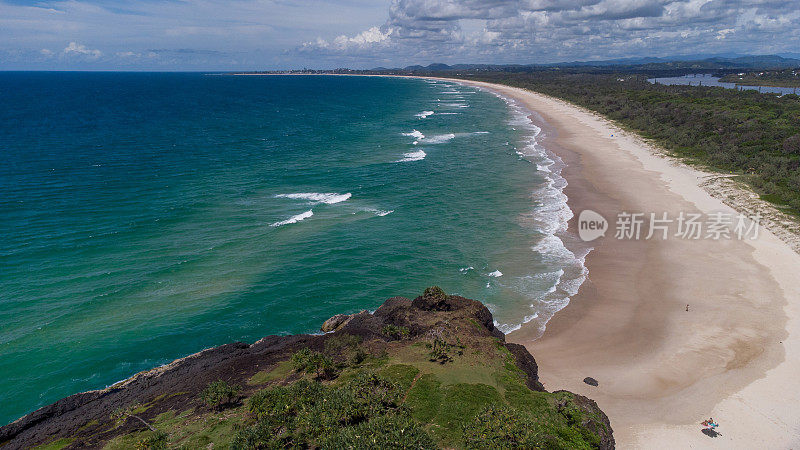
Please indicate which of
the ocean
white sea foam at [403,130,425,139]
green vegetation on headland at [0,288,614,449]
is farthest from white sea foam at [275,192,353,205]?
white sea foam at [403,130,425,139]

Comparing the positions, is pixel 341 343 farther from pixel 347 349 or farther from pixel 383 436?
pixel 383 436

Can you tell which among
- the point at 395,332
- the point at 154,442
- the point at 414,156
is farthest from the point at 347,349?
the point at 414,156

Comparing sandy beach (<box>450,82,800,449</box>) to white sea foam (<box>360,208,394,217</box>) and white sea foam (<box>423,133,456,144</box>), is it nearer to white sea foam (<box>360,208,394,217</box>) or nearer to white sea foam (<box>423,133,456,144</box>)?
white sea foam (<box>360,208,394,217</box>)

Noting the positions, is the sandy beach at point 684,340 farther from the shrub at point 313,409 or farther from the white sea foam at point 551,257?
the shrub at point 313,409

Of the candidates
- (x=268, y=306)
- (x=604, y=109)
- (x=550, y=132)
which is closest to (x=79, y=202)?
(x=268, y=306)

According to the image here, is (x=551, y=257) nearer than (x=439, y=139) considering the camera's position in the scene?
Yes

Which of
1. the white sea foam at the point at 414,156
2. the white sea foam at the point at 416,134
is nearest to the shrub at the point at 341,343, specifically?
the white sea foam at the point at 414,156
